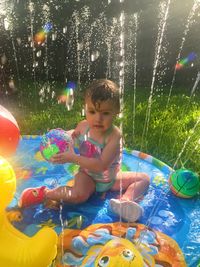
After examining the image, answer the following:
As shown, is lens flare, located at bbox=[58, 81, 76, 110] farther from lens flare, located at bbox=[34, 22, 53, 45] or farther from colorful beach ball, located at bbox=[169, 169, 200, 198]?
colorful beach ball, located at bbox=[169, 169, 200, 198]

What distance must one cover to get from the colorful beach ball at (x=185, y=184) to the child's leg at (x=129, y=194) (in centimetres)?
20

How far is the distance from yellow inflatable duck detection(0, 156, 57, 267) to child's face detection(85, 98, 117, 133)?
3.07 feet

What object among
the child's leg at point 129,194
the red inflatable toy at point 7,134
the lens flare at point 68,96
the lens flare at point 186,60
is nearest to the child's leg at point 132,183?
the child's leg at point 129,194

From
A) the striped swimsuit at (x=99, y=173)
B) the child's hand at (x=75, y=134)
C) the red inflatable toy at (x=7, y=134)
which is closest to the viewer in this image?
the red inflatable toy at (x=7, y=134)

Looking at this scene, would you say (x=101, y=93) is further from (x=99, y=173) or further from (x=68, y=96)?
(x=68, y=96)

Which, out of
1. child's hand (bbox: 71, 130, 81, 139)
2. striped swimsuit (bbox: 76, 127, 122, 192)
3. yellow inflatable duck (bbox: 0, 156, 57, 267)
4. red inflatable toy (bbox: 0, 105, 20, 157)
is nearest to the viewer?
yellow inflatable duck (bbox: 0, 156, 57, 267)

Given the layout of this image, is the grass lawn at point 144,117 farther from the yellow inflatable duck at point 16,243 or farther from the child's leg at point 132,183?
the yellow inflatable duck at point 16,243

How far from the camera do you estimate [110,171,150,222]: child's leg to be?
104 inches

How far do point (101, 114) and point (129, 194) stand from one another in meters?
0.55

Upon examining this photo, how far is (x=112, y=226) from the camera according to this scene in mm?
2582

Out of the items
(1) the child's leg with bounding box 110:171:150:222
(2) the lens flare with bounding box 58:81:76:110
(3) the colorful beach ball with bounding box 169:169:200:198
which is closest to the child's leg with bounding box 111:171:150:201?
(1) the child's leg with bounding box 110:171:150:222

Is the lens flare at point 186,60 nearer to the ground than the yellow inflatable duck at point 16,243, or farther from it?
nearer to the ground

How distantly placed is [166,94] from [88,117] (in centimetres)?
316

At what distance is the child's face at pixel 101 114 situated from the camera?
2.76m
